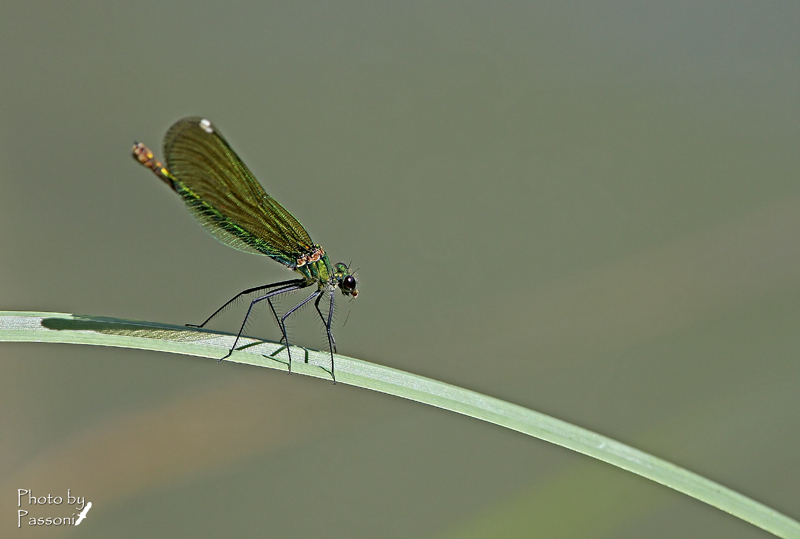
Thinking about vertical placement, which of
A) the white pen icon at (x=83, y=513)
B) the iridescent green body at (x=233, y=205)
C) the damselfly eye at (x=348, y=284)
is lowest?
the white pen icon at (x=83, y=513)

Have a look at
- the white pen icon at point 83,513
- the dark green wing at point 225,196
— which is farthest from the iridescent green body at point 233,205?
the white pen icon at point 83,513

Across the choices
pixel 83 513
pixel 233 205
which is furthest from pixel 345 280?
pixel 83 513

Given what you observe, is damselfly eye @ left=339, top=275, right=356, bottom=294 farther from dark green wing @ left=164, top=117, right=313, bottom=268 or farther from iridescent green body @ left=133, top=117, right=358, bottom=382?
dark green wing @ left=164, top=117, right=313, bottom=268

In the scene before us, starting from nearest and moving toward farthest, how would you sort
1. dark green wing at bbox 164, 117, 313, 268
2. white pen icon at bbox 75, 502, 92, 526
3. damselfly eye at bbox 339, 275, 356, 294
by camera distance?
dark green wing at bbox 164, 117, 313, 268, damselfly eye at bbox 339, 275, 356, 294, white pen icon at bbox 75, 502, 92, 526

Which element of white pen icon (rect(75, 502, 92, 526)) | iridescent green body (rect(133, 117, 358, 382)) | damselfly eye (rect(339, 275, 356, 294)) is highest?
iridescent green body (rect(133, 117, 358, 382))

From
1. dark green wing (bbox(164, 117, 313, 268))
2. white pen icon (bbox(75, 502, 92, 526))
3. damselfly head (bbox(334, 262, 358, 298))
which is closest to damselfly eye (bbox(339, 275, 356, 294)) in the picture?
damselfly head (bbox(334, 262, 358, 298))

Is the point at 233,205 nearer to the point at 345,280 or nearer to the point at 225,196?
the point at 225,196

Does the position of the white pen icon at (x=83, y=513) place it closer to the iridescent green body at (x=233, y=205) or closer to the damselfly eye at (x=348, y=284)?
the iridescent green body at (x=233, y=205)

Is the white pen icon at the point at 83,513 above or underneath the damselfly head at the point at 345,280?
underneath

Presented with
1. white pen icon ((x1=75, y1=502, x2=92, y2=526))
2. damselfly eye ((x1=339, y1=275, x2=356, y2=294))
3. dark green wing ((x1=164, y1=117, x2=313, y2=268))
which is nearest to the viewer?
dark green wing ((x1=164, y1=117, x2=313, y2=268))
